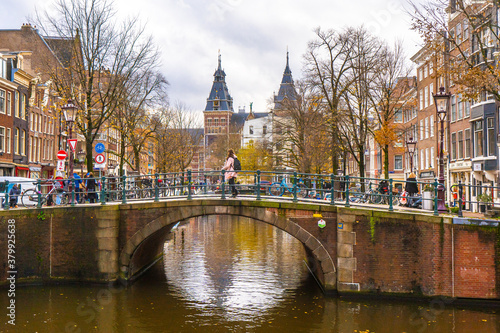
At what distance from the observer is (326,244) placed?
56.7 feet

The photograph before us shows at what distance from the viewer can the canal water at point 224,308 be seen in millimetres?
14156

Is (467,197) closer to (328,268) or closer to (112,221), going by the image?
(328,268)

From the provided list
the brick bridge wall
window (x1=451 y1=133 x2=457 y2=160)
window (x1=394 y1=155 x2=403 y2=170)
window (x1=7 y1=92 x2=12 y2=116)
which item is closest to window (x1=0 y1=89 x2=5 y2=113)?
window (x1=7 y1=92 x2=12 y2=116)

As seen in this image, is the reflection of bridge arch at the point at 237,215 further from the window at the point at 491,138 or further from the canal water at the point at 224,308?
the window at the point at 491,138

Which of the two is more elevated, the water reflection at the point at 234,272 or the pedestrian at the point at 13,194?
the pedestrian at the point at 13,194

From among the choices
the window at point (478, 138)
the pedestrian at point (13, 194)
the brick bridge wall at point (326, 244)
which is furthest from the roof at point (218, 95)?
the brick bridge wall at point (326, 244)

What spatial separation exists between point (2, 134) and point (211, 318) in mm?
28589

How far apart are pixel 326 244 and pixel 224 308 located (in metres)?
3.91

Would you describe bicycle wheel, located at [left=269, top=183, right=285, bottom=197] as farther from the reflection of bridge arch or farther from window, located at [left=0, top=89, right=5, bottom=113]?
window, located at [left=0, top=89, right=5, bottom=113]

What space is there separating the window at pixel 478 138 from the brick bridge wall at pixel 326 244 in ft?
61.7

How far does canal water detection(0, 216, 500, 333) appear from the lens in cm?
1416

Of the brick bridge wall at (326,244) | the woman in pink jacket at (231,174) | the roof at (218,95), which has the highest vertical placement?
the roof at (218,95)

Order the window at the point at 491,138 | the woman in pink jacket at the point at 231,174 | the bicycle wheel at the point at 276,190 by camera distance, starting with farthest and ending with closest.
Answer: the window at the point at 491,138
the bicycle wheel at the point at 276,190
the woman in pink jacket at the point at 231,174

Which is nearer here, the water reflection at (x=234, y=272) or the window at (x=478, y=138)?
the water reflection at (x=234, y=272)
